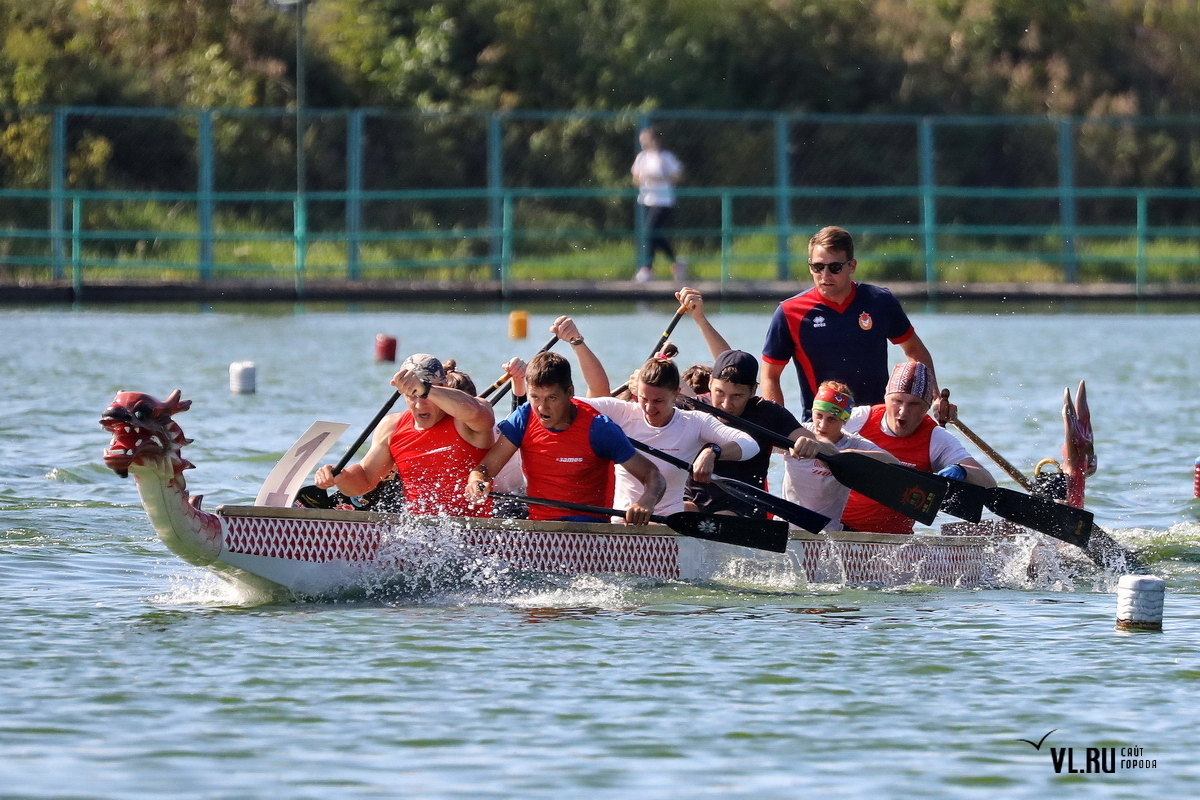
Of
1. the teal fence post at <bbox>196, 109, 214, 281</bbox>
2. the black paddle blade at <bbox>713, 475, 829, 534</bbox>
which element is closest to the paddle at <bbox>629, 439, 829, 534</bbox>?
the black paddle blade at <bbox>713, 475, 829, 534</bbox>

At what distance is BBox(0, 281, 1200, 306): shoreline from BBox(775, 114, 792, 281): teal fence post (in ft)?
1.95

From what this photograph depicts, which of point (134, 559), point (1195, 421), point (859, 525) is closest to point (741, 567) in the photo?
point (859, 525)

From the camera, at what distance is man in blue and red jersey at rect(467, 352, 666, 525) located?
8.90m

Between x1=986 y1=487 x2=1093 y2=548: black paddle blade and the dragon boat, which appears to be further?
x1=986 y1=487 x2=1093 y2=548: black paddle blade

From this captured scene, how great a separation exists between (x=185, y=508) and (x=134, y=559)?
81.7 inches

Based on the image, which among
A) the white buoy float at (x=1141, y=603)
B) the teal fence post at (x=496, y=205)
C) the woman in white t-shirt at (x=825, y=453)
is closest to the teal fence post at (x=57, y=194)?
the teal fence post at (x=496, y=205)

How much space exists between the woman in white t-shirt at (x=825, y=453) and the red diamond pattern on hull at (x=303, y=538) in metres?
1.99

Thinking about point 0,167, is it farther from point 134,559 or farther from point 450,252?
point 134,559

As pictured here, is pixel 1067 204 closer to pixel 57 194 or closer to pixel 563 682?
pixel 57 194

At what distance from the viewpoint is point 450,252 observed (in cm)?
2894

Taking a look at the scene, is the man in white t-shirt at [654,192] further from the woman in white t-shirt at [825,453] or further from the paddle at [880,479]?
the paddle at [880,479]

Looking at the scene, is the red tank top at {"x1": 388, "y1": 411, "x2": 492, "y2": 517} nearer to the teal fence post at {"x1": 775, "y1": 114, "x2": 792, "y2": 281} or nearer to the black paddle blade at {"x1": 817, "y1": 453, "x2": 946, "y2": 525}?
the black paddle blade at {"x1": 817, "y1": 453, "x2": 946, "y2": 525}

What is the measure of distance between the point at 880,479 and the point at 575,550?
4.84 feet

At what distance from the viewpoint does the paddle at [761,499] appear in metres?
9.27
